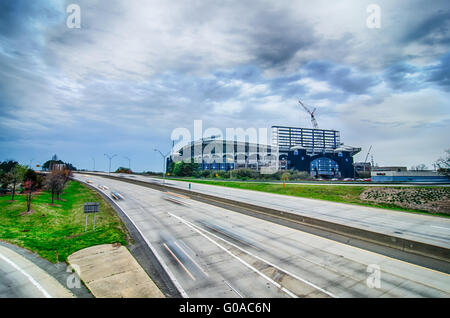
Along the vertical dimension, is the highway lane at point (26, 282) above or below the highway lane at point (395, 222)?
below

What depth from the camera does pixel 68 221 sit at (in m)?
24.3

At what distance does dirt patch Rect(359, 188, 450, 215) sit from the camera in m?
23.0

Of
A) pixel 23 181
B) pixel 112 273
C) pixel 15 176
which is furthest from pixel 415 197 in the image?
pixel 23 181

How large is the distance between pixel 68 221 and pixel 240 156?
9922cm

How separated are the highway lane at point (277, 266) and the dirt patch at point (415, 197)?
1735 cm

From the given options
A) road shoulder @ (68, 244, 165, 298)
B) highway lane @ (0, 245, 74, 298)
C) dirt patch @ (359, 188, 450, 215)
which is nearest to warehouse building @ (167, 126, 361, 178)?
dirt patch @ (359, 188, 450, 215)

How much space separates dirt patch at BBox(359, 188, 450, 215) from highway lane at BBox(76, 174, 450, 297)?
1735 cm

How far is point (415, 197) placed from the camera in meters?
25.5

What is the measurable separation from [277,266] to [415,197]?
81.5 ft

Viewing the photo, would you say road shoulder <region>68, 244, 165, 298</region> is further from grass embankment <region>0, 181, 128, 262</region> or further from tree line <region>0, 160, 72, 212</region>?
tree line <region>0, 160, 72, 212</region>

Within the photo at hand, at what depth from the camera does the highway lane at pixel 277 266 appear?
8.25 metres

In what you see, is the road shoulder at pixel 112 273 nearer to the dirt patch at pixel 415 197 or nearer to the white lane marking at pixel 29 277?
the white lane marking at pixel 29 277

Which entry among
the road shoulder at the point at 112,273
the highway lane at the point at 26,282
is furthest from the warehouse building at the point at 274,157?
the highway lane at the point at 26,282
